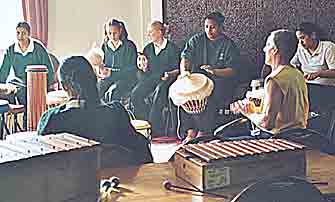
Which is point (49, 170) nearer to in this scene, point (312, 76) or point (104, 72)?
point (312, 76)

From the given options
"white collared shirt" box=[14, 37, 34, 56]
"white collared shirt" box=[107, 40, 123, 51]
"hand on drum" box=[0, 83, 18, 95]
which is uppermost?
"white collared shirt" box=[107, 40, 123, 51]

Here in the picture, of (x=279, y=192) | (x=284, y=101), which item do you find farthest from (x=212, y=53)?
(x=279, y=192)

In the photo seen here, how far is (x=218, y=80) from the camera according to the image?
5832 mm

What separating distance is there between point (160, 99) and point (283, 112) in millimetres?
3128

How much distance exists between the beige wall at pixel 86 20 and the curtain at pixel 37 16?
115mm

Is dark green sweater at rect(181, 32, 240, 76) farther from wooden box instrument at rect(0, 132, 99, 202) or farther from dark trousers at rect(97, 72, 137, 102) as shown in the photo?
wooden box instrument at rect(0, 132, 99, 202)

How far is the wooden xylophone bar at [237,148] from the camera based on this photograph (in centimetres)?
200

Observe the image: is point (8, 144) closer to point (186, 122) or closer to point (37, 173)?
point (37, 173)

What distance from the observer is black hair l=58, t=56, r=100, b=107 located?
291 cm

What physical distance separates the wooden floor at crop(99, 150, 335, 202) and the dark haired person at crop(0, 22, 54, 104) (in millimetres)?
3909

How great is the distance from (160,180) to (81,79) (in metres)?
0.94

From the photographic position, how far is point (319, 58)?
208 inches

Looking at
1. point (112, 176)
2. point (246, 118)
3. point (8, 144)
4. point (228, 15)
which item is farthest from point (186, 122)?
point (8, 144)

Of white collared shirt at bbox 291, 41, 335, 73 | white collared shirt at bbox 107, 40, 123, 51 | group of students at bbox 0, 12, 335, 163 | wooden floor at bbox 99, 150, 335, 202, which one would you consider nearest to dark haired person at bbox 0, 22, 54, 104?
group of students at bbox 0, 12, 335, 163
